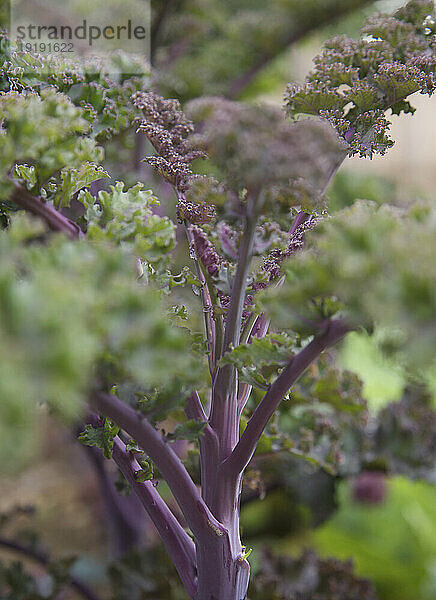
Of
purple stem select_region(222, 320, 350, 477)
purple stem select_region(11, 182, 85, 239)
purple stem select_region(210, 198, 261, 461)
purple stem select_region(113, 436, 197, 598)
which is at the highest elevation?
purple stem select_region(11, 182, 85, 239)

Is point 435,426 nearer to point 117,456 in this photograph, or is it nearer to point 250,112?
point 117,456

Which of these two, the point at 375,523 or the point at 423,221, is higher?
the point at 375,523

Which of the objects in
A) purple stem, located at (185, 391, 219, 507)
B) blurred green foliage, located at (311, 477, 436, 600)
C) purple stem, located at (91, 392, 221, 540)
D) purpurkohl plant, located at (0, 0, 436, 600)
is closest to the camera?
purpurkohl plant, located at (0, 0, 436, 600)

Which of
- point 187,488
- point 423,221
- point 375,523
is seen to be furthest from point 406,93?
point 375,523

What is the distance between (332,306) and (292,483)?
1.98ft

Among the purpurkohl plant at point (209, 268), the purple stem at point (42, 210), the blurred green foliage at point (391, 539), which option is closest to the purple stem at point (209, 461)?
the purpurkohl plant at point (209, 268)

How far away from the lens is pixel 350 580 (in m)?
0.81

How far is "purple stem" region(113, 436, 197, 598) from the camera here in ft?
1.72

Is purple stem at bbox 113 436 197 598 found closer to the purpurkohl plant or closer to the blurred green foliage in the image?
the purpurkohl plant

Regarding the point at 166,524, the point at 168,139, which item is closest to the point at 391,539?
the point at 166,524

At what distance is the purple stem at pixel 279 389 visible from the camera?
1.35 ft

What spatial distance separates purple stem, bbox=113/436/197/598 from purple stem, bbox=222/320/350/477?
0.25ft

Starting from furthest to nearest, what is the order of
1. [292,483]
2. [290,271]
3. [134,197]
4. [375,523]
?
[375,523] → [292,483] → [134,197] → [290,271]

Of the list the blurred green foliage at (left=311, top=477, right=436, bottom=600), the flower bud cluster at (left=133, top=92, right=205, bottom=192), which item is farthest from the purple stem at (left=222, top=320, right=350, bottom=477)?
the blurred green foliage at (left=311, top=477, right=436, bottom=600)
